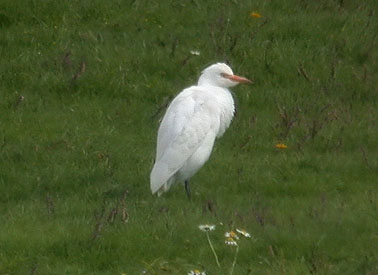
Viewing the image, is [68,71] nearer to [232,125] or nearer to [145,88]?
[145,88]

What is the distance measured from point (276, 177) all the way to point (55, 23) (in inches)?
177

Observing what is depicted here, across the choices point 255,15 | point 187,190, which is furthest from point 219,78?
point 255,15

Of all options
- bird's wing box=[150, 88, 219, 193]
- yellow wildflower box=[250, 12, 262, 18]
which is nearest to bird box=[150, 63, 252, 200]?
bird's wing box=[150, 88, 219, 193]

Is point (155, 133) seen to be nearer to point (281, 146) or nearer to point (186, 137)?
point (281, 146)

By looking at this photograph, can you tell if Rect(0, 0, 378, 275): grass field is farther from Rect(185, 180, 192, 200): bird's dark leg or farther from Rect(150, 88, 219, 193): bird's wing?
Rect(150, 88, 219, 193): bird's wing

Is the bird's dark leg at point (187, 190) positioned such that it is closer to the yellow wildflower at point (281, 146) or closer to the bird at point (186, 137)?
the bird at point (186, 137)

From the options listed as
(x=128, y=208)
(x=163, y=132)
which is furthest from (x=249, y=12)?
(x=128, y=208)

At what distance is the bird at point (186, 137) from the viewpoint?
11.1 m

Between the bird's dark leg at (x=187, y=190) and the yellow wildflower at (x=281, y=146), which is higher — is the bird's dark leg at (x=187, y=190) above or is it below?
above

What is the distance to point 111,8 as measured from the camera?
15305 millimetres

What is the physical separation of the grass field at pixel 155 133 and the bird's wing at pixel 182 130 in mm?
298

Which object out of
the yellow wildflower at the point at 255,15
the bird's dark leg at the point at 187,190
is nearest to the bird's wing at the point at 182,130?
the bird's dark leg at the point at 187,190

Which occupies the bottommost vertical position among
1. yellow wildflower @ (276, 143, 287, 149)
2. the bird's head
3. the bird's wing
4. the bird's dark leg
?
yellow wildflower @ (276, 143, 287, 149)

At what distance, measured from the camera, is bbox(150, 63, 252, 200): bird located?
36.3 ft
